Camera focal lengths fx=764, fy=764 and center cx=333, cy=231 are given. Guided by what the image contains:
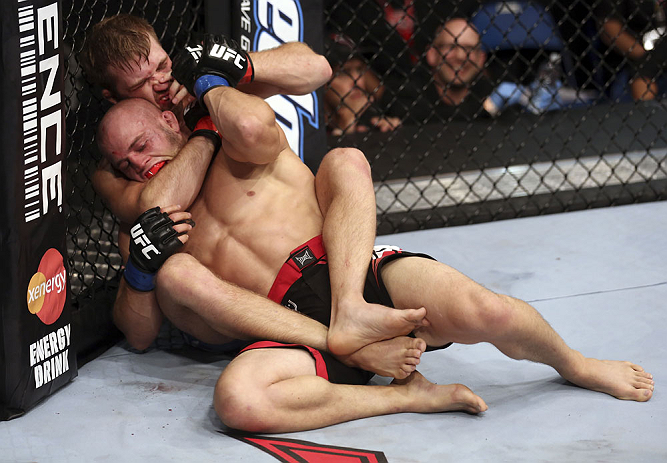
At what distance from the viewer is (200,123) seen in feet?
5.21

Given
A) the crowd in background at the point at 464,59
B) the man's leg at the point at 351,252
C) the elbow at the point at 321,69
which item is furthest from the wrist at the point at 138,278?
the crowd in background at the point at 464,59

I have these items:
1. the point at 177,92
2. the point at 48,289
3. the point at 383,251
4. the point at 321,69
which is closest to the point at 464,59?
the point at 321,69

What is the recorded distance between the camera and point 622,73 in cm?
365

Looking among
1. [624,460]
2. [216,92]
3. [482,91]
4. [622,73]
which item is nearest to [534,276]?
[624,460]

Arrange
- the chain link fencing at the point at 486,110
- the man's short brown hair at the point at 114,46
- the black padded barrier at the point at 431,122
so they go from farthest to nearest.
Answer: the chain link fencing at the point at 486,110
the black padded barrier at the point at 431,122
the man's short brown hair at the point at 114,46

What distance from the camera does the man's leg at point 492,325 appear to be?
125 centimetres

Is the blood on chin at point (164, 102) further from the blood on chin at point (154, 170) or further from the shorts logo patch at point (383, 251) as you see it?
the shorts logo patch at point (383, 251)

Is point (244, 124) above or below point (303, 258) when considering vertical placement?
above

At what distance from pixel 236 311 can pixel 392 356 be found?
0.97 feet

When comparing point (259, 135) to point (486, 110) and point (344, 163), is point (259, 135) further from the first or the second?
point (486, 110)

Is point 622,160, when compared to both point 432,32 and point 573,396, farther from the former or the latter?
point 573,396

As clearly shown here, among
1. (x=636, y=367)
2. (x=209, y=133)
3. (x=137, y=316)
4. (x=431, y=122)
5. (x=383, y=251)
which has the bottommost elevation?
(x=431, y=122)

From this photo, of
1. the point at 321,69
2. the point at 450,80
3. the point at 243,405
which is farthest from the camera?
the point at 450,80

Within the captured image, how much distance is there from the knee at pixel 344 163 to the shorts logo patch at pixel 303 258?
0.16 meters
